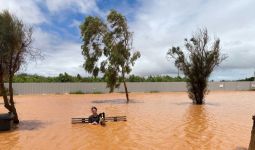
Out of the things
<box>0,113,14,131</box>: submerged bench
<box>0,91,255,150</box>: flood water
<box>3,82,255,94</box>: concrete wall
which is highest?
<box>3,82,255,94</box>: concrete wall

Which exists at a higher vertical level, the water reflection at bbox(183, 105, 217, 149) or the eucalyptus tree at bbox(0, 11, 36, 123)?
the eucalyptus tree at bbox(0, 11, 36, 123)

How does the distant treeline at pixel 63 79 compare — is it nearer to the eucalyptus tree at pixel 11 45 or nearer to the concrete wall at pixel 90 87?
the concrete wall at pixel 90 87

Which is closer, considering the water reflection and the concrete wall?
the water reflection

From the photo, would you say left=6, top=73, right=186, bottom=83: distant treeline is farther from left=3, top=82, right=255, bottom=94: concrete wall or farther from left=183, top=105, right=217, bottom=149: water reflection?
left=183, top=105, right=217, bottom=149: water reflection

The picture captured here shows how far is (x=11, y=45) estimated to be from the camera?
16000 mm

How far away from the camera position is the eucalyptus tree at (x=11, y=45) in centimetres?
1573

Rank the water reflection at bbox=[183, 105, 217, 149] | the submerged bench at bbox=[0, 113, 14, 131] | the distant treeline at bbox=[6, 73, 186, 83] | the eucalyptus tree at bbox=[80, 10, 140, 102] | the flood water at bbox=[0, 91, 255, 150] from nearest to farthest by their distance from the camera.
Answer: the flood water at bbox=[0, 91, 255, 150]
the water reflection at bbox=[183, 105, 217, 149]
the submerged bench at bbox=[0, 113, 14, 131]
the eucalyptus tree at bbox=[80, 10, 140, 102]
the distant treeline at bbox=[6, 73, 186, 83]

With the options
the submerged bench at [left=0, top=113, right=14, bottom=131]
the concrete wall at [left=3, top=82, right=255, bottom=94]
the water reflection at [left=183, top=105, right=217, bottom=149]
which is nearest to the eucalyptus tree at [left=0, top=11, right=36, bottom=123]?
the submerged bench at [left=0, top=113, right=14, bottom=131]

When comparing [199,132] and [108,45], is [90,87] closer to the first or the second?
[108,45]

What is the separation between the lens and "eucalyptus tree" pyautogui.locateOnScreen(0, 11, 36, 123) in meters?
15.7

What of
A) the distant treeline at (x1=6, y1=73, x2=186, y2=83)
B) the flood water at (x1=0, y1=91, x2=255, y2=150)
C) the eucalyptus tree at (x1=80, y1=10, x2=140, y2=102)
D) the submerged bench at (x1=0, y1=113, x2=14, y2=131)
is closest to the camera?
the flood water at (x1=0, y1=91, x2=255, y2=150)

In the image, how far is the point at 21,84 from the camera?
50.1 metres

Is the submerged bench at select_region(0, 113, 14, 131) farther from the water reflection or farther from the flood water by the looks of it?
the water reflection

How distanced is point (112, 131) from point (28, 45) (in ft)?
17.7
